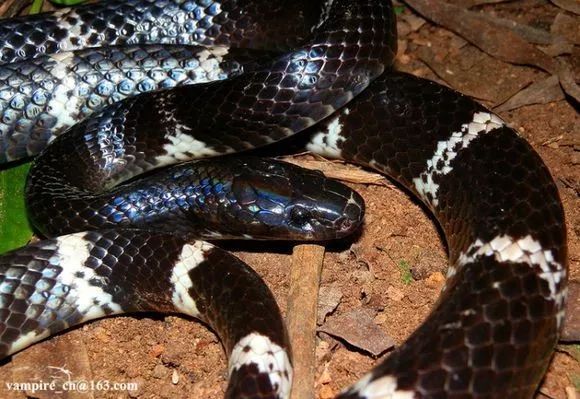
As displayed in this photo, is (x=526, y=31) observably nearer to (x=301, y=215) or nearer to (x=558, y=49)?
(x=558, y=49)

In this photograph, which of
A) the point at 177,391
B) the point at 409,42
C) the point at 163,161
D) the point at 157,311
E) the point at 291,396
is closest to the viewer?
the point at 291,396

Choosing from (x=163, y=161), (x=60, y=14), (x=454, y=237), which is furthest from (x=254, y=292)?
(x=60, y=14)

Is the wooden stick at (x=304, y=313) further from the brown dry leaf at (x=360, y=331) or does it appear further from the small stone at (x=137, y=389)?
the small stone at (x=137, y=389)

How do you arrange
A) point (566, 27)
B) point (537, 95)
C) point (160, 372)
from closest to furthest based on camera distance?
point (160, 372) < point (537, 95) < point (566, 27)

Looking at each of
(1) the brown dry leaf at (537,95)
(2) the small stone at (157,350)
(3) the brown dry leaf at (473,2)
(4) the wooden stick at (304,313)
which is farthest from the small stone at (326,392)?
(3) the brown dry leaf at (473,2)

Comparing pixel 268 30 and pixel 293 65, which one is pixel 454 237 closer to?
pixel 293 65

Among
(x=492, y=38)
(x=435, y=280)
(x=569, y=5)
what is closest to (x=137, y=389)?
(x=435, y=280)

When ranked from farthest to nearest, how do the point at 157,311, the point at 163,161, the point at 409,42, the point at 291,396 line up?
1. the point at 409,42
2. the point at 163,161
3. the point at 157,311
4. the point at 291,396
